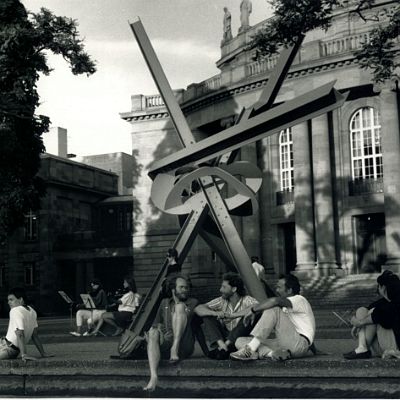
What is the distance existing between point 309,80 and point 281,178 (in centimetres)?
632

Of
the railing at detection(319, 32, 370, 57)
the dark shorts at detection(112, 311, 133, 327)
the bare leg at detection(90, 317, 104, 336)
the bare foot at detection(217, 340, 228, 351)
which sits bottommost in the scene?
the bare leg at detection(90, 317, 104, 336)

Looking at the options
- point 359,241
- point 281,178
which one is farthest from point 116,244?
point 359,241

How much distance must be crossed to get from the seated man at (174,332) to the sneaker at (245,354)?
31.7 inches

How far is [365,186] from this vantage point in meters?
38.5

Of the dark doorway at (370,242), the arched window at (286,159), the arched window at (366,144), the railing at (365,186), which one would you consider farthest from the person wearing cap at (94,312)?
the arched window at (286,159)

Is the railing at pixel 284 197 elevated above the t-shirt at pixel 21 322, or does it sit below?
above

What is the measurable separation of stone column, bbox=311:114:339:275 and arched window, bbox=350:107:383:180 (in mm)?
1574

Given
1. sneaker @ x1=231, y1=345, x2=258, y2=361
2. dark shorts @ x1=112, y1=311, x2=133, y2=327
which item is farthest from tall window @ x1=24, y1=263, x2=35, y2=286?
sneaker @ x1=231, y1=345, x2=258, y2=361

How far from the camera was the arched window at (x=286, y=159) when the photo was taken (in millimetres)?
41250

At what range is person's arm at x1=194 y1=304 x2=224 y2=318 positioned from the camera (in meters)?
10.3

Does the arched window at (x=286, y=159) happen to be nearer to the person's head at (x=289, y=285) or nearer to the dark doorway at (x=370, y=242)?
the dark doorway at (x=370, y=242)

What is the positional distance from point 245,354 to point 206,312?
2.71 feet

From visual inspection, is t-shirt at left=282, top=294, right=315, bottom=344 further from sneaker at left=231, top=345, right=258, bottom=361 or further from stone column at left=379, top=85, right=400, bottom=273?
stone column at left=379, top=85, right=400, bottom=273

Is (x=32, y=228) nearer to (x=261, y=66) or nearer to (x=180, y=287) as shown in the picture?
(x=261, y=66)
